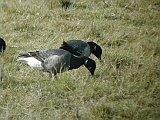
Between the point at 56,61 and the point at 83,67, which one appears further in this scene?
the point at 83,67

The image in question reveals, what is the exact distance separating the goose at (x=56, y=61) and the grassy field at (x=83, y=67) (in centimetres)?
12

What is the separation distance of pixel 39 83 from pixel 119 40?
2.47 m

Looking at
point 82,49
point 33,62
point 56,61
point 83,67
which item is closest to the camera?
point 56,61

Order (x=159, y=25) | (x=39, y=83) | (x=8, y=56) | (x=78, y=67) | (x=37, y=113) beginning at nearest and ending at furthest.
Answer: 1. (x=37, y=113)
2. (x=39, y=83)
3. (x=78, y=67)
4. (x=8, y=56)
5. (x=159, y=25)

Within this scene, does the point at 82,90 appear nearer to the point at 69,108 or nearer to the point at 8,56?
the point at 69,108

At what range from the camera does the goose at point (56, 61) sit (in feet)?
18.5

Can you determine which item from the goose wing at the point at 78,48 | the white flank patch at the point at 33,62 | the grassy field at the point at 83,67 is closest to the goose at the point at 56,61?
the white flank patch at the point at 33,62

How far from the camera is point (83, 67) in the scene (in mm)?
6289

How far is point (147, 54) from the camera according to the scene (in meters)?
6.78

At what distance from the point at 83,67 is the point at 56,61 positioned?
75 centimetres

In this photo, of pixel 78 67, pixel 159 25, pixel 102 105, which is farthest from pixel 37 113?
pixel 159 25

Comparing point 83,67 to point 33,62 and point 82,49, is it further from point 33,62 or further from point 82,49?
point 33,62

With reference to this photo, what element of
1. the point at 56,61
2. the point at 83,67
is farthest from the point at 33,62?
the point at 83,67

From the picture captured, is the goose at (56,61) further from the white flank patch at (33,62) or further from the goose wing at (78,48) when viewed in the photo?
the goose wing at (78,48)
